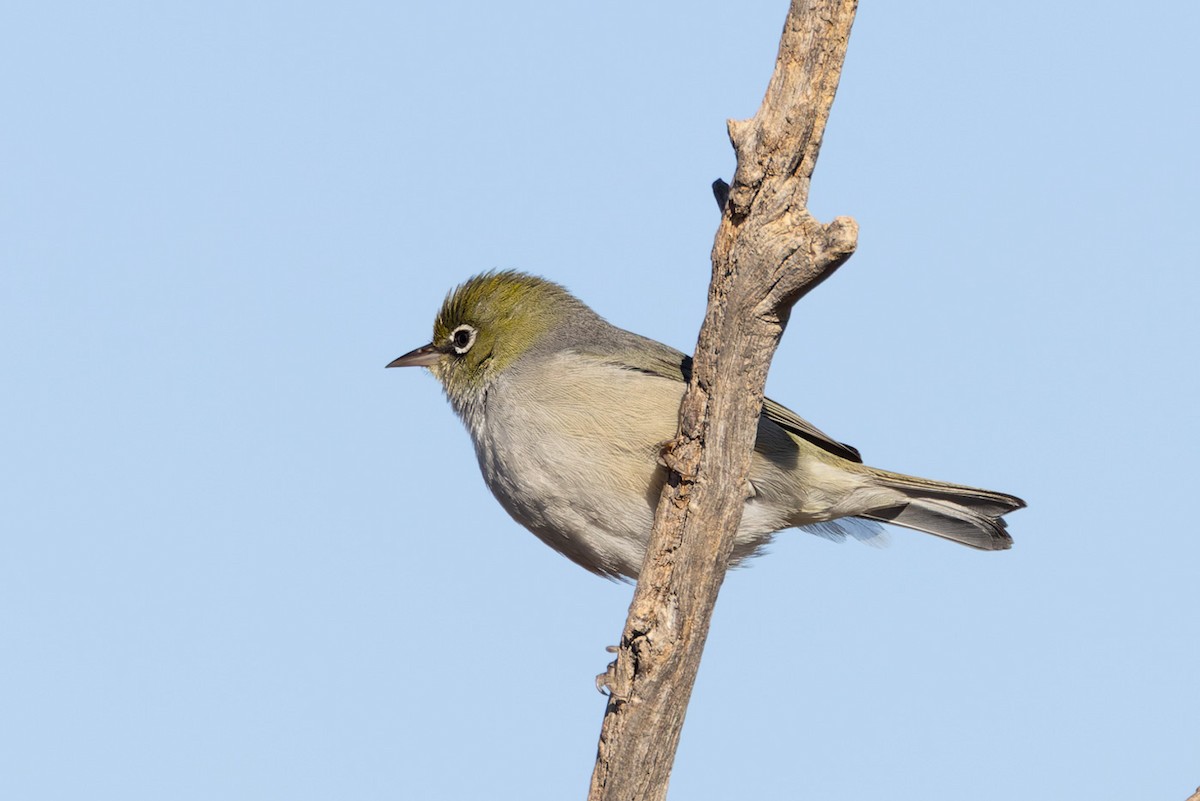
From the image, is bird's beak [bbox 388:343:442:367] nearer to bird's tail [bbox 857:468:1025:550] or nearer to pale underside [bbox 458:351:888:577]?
pale underside [bbox 458:351:888:577]

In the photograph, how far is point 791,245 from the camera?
472 cm

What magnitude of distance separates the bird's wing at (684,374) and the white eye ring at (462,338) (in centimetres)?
113

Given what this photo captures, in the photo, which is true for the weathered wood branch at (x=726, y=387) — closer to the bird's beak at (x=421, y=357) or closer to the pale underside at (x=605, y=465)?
the pale underside at (x=605, y=465)

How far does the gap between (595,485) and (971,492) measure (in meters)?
2.37

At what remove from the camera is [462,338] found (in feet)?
26.0

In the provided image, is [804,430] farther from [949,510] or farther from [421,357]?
[421,357]

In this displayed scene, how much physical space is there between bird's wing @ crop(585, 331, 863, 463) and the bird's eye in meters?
1.13


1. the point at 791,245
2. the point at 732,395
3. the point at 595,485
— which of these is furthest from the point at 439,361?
the point at 791,245

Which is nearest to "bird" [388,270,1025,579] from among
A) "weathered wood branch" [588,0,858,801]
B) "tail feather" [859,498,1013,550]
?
"tail feather" [859,498,1013,550]

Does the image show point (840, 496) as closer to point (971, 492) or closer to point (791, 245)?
point (971, 492)

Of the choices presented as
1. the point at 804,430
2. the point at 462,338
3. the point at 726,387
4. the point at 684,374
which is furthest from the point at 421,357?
the point at 726,387

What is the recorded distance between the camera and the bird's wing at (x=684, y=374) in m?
7.00

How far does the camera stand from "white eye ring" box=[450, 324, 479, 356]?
7.89m

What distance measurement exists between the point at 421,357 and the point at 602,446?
202 cm
